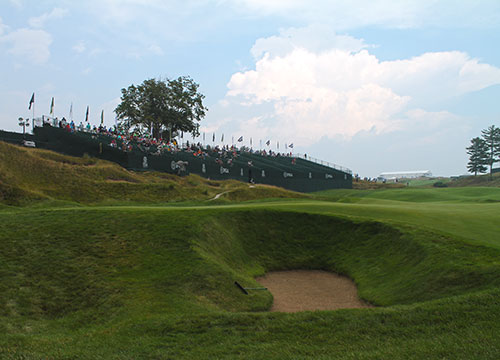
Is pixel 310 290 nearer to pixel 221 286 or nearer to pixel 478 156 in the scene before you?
pixel 221 286

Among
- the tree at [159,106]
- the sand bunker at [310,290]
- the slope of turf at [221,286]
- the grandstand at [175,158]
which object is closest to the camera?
the slope of turf at [221,286]

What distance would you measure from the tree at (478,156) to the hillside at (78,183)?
84.4 meters

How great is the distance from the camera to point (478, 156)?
10400 cm

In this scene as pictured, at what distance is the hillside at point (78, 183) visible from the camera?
3194 cm

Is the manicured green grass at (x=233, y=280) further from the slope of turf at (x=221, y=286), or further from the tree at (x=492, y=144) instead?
the tree at (x=492, y=144)

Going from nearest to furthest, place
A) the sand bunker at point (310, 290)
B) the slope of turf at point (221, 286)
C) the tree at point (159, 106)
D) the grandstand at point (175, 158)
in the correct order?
the slope of turf at point (221, 286), the sand bunker at point (310, 290), the grandstand at point (175, 158), the tree at point (159, 106)

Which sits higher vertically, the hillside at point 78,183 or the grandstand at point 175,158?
the grandstand at point 175,158

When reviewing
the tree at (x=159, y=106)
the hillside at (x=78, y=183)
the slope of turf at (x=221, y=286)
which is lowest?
the slope of turf at (x=221, y=286)

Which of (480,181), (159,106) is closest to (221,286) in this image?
(159,106)

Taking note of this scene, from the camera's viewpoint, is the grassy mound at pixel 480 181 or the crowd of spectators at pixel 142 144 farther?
the grassy mound at pixel 480 181

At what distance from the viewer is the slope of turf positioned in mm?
8977

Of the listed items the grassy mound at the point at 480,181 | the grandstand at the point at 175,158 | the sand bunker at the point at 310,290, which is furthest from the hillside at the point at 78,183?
the grassy mound at the point at 480,181

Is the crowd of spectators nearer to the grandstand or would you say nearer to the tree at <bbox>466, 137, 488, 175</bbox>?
the grandstand

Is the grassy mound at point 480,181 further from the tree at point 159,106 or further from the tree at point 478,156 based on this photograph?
the tree at point 159,106
